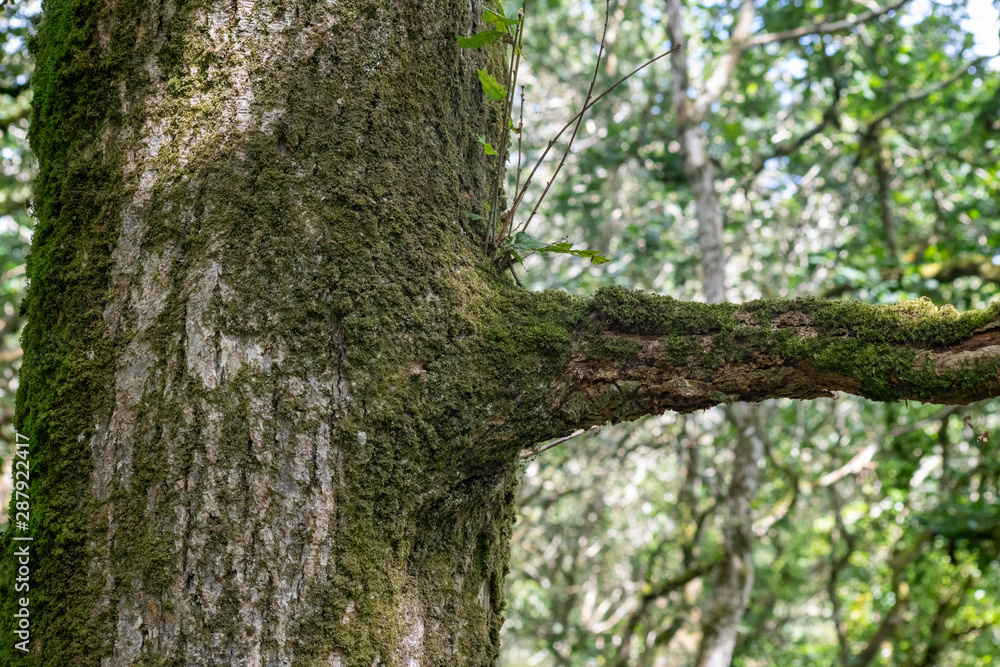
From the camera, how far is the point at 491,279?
1.72 meters

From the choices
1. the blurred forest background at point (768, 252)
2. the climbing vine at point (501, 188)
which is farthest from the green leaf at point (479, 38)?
the blurred forest background at point (768, 252)

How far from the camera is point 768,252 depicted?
8.62 m

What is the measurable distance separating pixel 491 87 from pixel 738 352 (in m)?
0.85

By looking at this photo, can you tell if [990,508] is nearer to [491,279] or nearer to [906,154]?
[906,154]

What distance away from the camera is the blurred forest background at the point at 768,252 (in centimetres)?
588

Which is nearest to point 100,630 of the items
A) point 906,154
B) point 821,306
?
point 821,306

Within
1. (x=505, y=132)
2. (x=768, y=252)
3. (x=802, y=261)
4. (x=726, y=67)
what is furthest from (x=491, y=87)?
(x=768, y=252)

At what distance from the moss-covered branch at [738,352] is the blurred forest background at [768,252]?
3.57 m

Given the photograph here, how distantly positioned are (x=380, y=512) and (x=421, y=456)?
0.14 m

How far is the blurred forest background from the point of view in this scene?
588cm

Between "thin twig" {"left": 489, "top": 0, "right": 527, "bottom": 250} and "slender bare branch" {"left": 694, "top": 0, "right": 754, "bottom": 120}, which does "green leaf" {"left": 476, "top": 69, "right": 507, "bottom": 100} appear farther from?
"slender bare branch" {"left": 694, "top": 0, "right": 754, "bottom": 120}

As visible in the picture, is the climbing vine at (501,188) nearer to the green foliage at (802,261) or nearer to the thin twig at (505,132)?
the thin twig at (505,132)

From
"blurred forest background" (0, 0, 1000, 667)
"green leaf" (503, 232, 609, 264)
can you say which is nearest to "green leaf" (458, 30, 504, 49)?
"green leaf" (503, 232, 609, 264)

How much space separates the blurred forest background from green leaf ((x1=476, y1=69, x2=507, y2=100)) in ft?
10.9
